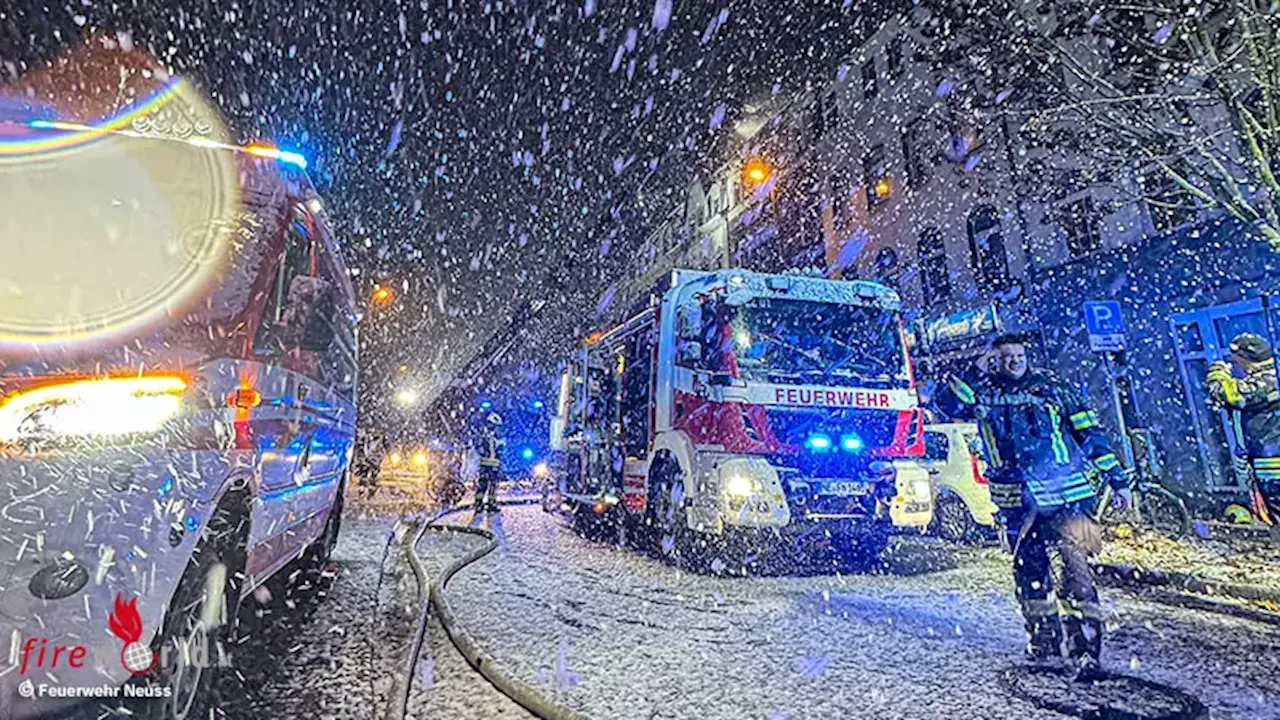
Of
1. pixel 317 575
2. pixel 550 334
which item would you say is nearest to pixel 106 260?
pixel 317 575

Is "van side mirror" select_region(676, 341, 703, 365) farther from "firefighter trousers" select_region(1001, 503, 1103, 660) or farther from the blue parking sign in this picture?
the blue parking sign

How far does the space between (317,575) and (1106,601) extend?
22.9ft

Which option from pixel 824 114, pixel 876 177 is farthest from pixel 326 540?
pixel 824 114

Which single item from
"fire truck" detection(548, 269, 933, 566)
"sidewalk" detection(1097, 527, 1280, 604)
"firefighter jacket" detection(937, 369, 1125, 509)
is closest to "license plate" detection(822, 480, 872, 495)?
"fire truck" detection(548, 269, 933, 566)

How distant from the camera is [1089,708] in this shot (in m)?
3.24

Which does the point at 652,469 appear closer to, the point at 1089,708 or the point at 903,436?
the point at 903,436

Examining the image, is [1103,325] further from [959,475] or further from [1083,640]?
[1083,640]

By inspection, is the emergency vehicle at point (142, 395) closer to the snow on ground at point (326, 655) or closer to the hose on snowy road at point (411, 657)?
the snow on ground at point (326, 655)

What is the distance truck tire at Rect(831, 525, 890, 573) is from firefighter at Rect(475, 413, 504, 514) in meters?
7.44

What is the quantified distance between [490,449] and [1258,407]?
1173 cm

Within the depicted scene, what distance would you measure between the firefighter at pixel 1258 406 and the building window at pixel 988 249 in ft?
43.1

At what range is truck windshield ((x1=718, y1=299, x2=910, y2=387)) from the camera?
7207mm

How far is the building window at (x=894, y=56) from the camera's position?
25.3m

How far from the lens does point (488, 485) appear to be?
13953mm
